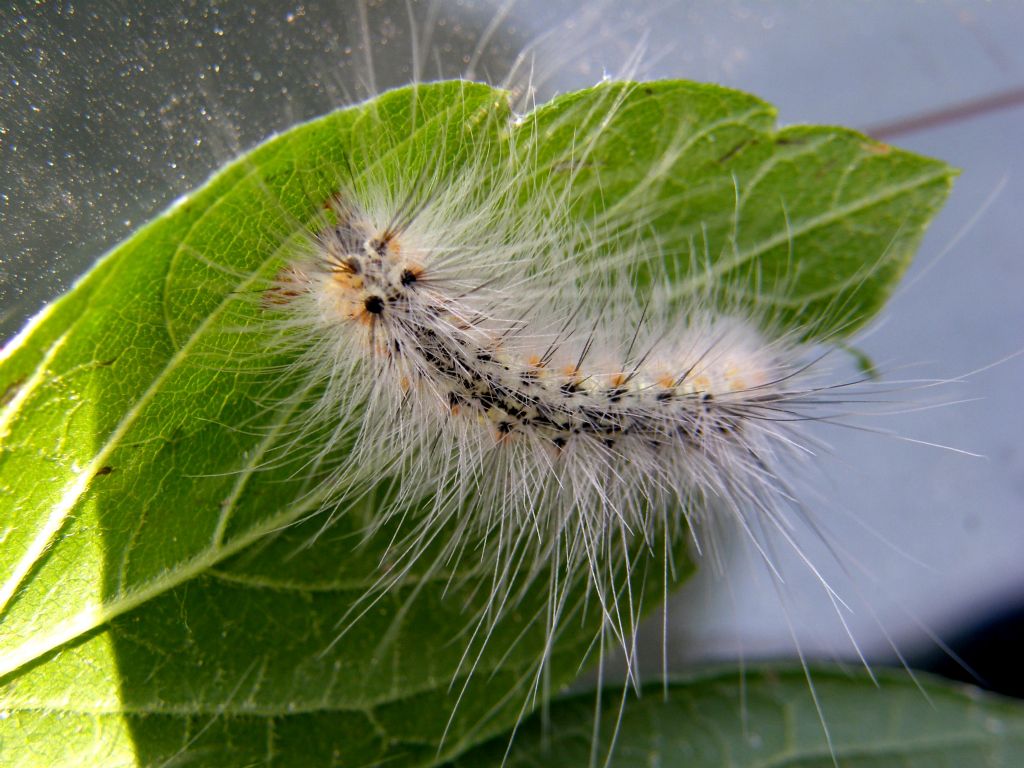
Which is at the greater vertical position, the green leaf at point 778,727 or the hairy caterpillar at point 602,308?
the hairy caterpillar at point 602,308

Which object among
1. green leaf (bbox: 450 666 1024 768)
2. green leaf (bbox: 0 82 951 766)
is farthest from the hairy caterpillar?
green leaf (bbox: 450 666 1024 768)

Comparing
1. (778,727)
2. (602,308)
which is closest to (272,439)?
(602,308)

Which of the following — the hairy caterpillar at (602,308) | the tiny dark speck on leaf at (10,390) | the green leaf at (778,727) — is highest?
the hairy caterpillar at (602,308)

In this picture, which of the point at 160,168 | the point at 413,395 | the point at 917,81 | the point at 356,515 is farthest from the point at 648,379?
the point at 917,81

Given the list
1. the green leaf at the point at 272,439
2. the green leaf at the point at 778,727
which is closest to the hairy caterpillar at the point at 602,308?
the green leaf at the point at 272,439

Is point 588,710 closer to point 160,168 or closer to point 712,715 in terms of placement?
point 712,715

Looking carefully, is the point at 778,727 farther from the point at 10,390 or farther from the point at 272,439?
the point at 10,390

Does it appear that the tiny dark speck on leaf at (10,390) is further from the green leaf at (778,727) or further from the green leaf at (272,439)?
the green leaf at (778,727)
